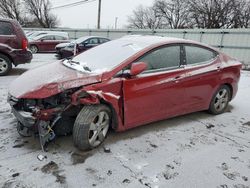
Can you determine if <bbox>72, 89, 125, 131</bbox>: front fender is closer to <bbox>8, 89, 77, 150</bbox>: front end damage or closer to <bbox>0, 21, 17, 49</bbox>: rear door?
<bbox>8, 89, 77, 150</bbox>: front end damage

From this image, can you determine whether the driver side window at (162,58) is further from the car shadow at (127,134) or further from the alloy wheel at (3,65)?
A: the alloy wheel at (3,65)

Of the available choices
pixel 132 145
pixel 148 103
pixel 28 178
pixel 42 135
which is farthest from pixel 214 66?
pixel 28 178

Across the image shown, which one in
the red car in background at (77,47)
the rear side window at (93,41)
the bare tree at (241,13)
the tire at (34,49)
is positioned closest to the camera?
the red car in background at (77,47)

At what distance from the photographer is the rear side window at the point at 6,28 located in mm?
7004

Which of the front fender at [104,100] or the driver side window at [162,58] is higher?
the driver side window at [162,58]

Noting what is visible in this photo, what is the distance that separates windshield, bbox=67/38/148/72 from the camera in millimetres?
3346

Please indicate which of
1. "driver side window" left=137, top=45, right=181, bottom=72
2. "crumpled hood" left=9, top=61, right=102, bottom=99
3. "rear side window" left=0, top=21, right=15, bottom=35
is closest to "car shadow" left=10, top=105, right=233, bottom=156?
"crumpled hood" left=9, top=61, right=102, bottom=99

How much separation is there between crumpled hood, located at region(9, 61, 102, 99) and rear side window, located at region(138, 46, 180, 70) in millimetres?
846

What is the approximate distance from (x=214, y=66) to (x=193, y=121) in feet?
3.51

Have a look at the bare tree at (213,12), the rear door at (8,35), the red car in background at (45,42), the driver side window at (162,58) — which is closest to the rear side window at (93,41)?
the red car in background at (45,42)

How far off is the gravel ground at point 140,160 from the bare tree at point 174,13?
37.3 metres

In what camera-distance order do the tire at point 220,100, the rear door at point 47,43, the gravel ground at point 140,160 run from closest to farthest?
the gravel ground at point 140,160 → the tire at point 220,100 → the rear door at point 47,43

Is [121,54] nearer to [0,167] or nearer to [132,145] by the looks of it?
[132,145]

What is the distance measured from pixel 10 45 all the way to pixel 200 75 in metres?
5.71
